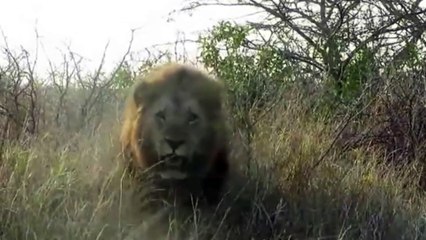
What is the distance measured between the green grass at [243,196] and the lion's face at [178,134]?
27 cm

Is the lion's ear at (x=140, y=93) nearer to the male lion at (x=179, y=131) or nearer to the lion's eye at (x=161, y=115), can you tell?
the male lion at (x=179, y=131)

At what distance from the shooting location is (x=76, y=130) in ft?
20.7

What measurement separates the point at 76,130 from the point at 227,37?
3737 millimetres

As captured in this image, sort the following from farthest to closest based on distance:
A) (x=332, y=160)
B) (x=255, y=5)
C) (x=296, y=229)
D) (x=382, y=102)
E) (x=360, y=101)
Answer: (x=255, y=5) → (x=360, y=101) → (x=382, y=102) → (x=332, y=160) → (x=296, y=229)

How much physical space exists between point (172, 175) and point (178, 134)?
0.25 metres

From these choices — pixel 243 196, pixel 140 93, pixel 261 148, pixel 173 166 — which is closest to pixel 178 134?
pixel 173 166

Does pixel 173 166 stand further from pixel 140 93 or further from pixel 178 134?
pixel 140 93

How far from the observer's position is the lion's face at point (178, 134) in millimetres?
5035

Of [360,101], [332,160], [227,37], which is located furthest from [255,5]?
[332,160]

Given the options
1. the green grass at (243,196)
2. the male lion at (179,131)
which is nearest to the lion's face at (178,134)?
the male lion at (179,131)

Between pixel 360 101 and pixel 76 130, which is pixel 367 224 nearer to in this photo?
pixel 76 130

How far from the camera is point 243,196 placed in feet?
18.1

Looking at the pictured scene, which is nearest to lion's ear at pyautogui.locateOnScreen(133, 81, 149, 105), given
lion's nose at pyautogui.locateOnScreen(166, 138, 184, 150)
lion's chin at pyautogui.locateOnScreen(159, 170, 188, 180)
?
lion's nose at pyautogui.locateOnScreen(166, 138, 184, 150)

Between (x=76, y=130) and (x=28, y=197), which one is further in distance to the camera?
(x=76, y=130)
